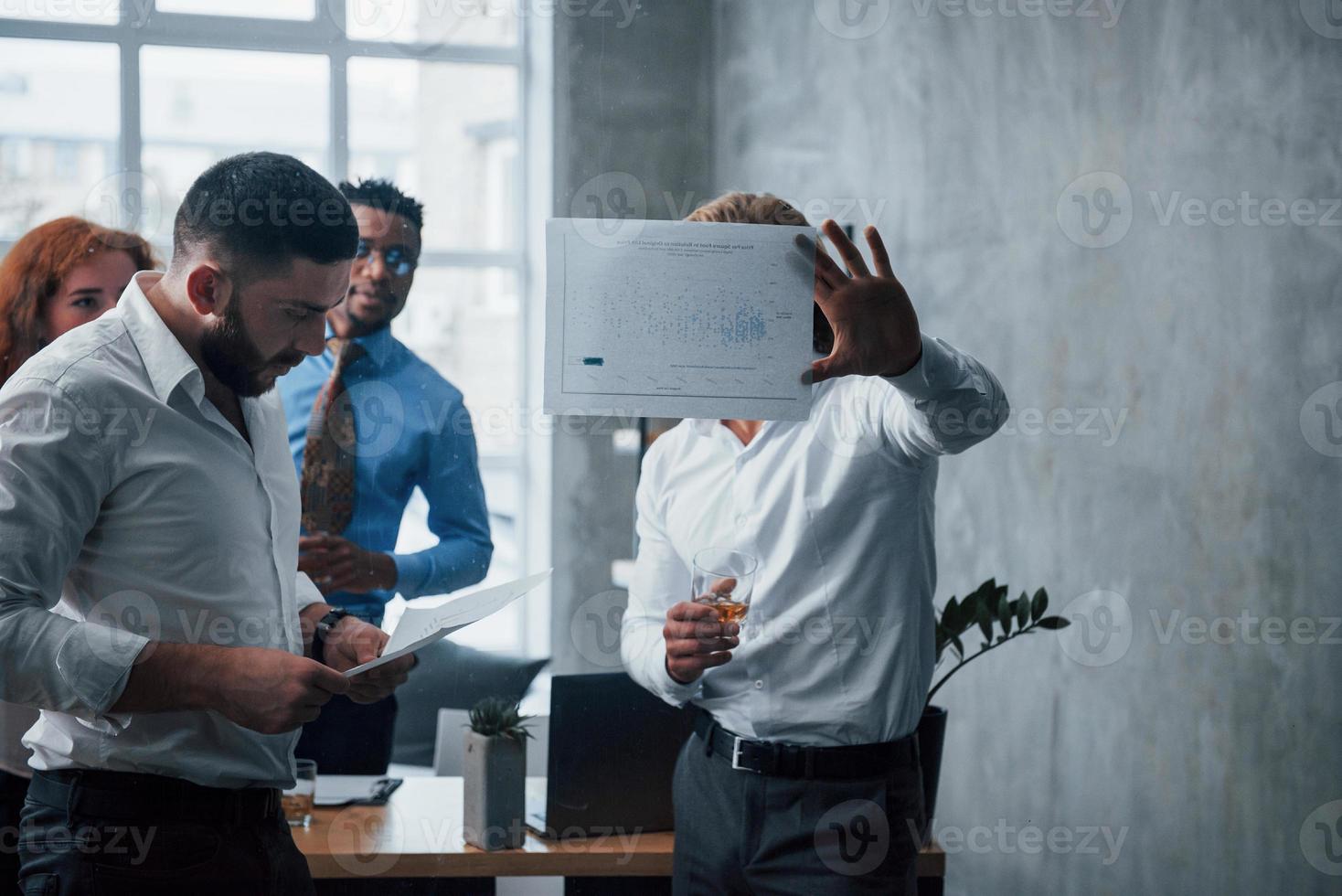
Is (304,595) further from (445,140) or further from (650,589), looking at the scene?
(445,140)

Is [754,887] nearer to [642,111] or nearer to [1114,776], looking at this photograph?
[1114,776]

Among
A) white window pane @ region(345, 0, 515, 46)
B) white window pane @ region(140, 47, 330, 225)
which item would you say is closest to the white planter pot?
white window pane @ region(140, 47, 330, 225)

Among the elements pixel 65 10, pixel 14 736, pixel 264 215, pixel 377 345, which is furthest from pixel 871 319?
pixel 65 10

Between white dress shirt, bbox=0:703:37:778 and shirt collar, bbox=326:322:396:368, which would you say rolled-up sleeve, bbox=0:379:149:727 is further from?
shirt collar, bbox=326:322:396:368

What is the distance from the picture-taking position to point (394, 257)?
91.9 inches

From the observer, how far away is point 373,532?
2.24 meters

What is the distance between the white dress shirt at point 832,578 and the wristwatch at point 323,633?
484 mm

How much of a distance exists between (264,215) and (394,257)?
3.16 ft

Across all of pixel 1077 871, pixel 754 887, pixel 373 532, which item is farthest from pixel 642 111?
pixel 1077 871

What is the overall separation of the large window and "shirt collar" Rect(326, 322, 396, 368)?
5 cm

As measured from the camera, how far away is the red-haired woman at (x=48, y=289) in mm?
1962

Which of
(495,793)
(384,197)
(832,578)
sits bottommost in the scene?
(495,793)

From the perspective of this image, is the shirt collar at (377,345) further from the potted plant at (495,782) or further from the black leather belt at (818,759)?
the black leather belt at (818,759)

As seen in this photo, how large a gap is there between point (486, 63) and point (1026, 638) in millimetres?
1686
